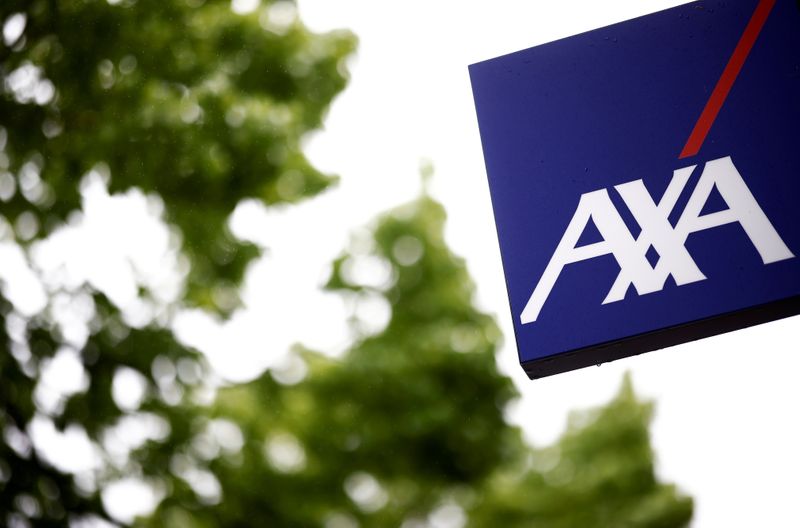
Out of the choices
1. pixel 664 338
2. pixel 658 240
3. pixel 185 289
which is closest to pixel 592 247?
pixel 658 240

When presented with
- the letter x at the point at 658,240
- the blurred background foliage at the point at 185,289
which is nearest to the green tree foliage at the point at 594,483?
the blurred background foliage at the point at 185,289

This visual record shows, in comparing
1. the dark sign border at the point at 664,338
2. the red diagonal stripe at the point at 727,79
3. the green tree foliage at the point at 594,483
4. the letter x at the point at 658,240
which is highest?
the green tree foliage at the point at 594,483

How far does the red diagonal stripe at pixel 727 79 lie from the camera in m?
2.09

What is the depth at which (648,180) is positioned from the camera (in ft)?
6.82

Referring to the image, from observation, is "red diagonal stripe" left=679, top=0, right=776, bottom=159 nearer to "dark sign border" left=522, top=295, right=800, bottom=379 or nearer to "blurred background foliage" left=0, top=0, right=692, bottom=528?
"dark sign border" left=522, top=295, right=800, bottom=379

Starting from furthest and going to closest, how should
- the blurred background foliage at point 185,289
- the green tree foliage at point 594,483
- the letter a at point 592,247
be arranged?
the green tree foliage at point 594,483, the blurred background foliage at point 185,289, the letter a at point 592,247

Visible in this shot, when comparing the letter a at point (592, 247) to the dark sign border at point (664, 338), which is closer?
the dark sign border at point (664, 338)

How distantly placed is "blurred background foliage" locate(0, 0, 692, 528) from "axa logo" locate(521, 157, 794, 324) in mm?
2578

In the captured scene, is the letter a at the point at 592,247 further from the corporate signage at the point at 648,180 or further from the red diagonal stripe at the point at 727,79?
the red diagonal stripe at the point at 727,79

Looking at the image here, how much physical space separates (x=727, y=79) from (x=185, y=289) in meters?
3.28

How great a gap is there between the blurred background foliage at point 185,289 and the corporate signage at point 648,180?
2.35 metres

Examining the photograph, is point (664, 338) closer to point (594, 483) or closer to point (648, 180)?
point (648, 180)

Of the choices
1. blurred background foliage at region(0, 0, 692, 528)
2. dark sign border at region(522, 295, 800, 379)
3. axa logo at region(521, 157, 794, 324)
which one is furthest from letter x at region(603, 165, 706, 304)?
blurred background foliage at region(0, 0, 692, 528)

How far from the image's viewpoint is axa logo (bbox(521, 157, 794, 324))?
6.43 feet
